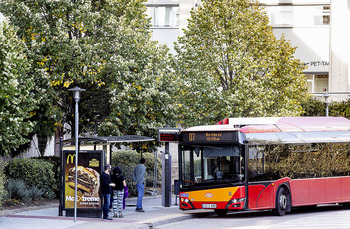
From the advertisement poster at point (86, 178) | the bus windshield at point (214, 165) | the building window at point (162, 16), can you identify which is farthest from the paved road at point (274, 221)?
the building window at point (162, 16)

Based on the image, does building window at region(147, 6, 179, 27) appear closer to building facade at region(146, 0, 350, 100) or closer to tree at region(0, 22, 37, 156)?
building facade at region(146, 0, 350, 100)

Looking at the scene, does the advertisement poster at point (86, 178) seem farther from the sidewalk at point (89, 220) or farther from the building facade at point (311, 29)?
the building facade at point (311, 29)

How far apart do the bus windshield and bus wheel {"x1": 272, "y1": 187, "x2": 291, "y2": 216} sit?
1.83 meters

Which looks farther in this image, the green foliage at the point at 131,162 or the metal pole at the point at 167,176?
the green foliage at the point at 131,162

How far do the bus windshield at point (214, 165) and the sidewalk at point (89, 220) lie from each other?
56.5 inches

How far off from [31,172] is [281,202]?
8.89 meters

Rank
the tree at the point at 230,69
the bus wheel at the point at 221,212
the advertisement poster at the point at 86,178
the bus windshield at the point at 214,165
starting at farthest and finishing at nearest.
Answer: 1. the tree at the point at 230,69
2. the bus wheel at the point at 221,212
3. the bus windshield at the point at 214,165
4. the advertisement poster at the point at 86,178

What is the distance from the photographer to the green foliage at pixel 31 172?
75.5ft

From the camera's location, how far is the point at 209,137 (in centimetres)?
1991

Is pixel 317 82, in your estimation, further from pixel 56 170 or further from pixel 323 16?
pixel 56 170

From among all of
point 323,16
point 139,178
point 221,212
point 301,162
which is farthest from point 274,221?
point 323,16

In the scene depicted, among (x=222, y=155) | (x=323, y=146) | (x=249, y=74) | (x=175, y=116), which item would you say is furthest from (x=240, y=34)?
(x=222, y=155)

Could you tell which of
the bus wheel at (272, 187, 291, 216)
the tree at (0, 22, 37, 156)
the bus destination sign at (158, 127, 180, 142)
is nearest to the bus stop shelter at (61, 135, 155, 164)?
the bus destination sign at (158, 127, 180, 142)

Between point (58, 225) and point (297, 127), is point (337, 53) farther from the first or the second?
point (58, 225)
